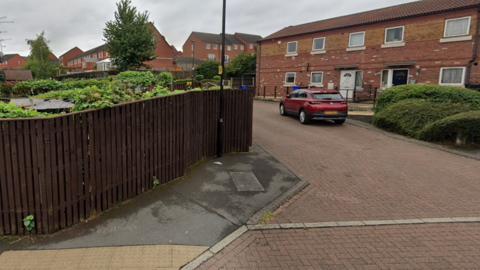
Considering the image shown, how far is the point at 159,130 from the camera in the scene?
5.16 m

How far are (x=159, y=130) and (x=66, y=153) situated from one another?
1.64 m

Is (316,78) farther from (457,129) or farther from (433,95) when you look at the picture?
(457,129)

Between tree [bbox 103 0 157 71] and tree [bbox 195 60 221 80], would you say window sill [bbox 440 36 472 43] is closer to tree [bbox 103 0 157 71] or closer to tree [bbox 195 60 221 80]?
tree [bbox 103 0 157 71]

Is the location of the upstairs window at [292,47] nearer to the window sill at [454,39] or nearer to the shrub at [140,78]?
the window sill at [454,39]

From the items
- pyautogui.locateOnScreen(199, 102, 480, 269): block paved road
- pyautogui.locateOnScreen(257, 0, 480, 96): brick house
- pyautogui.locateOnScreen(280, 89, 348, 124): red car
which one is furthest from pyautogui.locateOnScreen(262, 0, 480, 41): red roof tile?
pyautogui.locateOnScreen(199, 102, 480, 269): block paved road

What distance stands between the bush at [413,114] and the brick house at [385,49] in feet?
33.5

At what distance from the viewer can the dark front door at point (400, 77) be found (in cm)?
2100

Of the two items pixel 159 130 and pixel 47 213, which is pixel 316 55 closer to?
pixel 159 130

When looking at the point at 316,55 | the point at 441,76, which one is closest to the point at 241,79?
the point at 316,55

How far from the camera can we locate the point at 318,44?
26234 millimetres

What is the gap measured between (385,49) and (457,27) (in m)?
4.30

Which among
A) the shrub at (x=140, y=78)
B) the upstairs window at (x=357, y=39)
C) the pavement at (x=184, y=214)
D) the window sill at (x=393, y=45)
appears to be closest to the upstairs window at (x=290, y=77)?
the upstairs window at (x=357, y=39)

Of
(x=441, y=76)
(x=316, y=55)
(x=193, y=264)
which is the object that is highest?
(x=316, y=55)

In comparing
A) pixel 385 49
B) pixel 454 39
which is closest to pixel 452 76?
pixel 454 39
